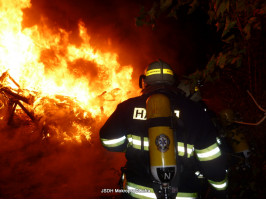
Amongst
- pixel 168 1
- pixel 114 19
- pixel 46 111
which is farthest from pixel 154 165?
pixel 114 19

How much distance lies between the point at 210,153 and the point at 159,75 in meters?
1.07

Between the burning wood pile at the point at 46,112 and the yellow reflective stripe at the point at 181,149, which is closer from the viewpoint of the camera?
the yellow reflective stripe at the point at 181,149

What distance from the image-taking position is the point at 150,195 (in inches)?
84.5

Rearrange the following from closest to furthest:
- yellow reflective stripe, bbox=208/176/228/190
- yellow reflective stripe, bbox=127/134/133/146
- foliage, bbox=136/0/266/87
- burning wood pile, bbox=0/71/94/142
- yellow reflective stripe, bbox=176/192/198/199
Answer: foliage, bbox=136/0/266/87, yellow reflective stripe, bbox=176/192/198/199, yellow reflective stripe, bbox=208/176/228/190, yellow reflective stripe, bbox=127/134/133/146, burning wood pile, bbox=0/71/94/142

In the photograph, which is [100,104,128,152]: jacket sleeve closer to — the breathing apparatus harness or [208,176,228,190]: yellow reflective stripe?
the breathing apparatus harness

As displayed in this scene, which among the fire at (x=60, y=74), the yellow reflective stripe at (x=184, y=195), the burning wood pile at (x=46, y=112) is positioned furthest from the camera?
the fire at (x=60, y=74)

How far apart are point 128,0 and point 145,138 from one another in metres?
11.0

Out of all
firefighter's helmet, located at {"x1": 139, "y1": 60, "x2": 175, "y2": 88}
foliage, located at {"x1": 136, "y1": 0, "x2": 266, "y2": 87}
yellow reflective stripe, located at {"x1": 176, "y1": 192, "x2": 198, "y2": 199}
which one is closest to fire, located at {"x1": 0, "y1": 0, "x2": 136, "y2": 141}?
firefighter's helmet, located at {"x1": 139, "y1": 60, "x2": 175, "y2": 88}

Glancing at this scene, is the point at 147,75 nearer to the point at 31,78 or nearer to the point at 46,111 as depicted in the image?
the point at 46,111

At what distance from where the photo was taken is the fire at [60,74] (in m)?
8.41

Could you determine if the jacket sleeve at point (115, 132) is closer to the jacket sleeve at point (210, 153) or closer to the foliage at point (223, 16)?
the jacket sleeve at point (210, 153)

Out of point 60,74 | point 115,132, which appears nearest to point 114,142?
point 115,132

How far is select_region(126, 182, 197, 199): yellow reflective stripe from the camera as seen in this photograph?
2137mm

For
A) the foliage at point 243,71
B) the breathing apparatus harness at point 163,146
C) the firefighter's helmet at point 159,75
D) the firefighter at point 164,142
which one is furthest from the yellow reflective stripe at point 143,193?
the firefighter's helmet at point 159,75
